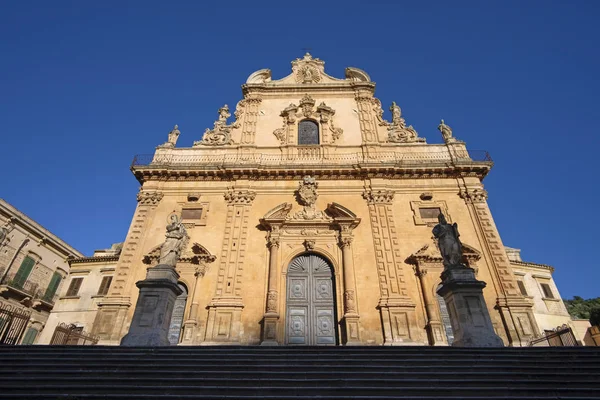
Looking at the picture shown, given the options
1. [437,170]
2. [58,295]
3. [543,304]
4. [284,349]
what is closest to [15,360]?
[284,349]

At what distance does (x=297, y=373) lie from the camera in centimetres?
561

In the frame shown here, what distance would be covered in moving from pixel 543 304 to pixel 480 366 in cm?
1997

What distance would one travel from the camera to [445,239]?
984 centimetres

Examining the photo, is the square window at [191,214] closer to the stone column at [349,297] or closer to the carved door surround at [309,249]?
the carved door surround at [309,249]

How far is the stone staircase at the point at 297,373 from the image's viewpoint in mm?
5059

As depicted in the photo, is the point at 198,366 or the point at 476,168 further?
the point at 476,168

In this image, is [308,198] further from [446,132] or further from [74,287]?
[74,287]

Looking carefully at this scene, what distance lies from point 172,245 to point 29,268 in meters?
15.4

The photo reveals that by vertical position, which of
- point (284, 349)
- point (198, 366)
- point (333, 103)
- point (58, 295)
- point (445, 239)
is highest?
point (333, 103)

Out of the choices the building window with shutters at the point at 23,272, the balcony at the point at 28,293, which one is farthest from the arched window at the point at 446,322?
the building window with shutters at the point at 23,272

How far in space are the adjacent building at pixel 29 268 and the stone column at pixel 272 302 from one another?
13.0 metres

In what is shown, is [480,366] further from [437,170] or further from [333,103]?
[333,103]

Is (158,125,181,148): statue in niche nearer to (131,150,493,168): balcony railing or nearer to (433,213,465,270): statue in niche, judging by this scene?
(131,150,493,168): balcony railing

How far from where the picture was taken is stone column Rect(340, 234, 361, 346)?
38.1 ft
